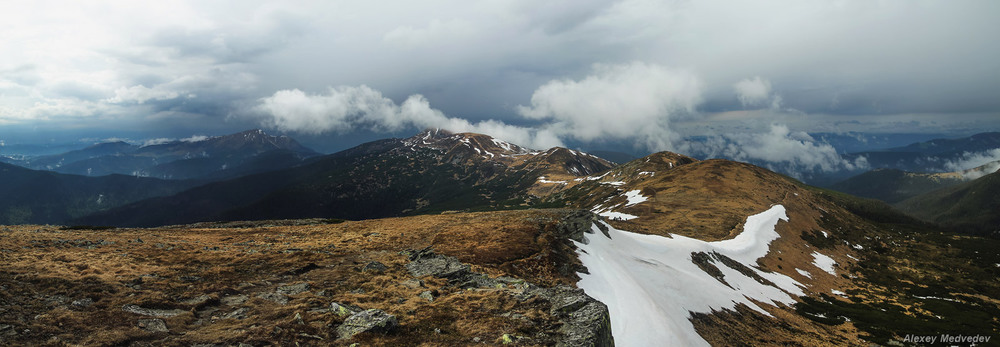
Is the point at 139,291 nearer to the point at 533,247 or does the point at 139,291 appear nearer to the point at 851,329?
the point at 533,247

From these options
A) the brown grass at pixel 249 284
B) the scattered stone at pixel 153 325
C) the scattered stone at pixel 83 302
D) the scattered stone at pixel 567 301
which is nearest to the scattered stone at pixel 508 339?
the brown grass at pixel 249 284

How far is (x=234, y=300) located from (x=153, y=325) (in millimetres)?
4944

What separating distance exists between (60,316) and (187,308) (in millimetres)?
4653

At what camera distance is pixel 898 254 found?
428ft

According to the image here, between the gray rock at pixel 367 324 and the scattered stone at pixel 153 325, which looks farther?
the gray rock at pixel 367 324

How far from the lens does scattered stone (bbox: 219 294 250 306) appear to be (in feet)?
71.8

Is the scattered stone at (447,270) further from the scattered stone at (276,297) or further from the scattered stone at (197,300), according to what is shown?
the scattered stone at (197,300)

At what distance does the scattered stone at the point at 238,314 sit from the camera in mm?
19672

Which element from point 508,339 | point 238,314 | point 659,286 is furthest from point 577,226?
point 238,314

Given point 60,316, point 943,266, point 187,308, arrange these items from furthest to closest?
point 943,266
point 187,308
point 60,316

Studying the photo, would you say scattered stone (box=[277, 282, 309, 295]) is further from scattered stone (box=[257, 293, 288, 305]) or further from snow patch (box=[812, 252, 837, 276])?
snow patch (box=[812, 252, 837, 276])

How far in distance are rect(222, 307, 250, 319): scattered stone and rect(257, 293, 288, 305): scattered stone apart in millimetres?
1826

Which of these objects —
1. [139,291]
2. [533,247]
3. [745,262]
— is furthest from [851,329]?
[139,291]

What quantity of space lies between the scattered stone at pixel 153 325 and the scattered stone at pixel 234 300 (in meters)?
3.84
